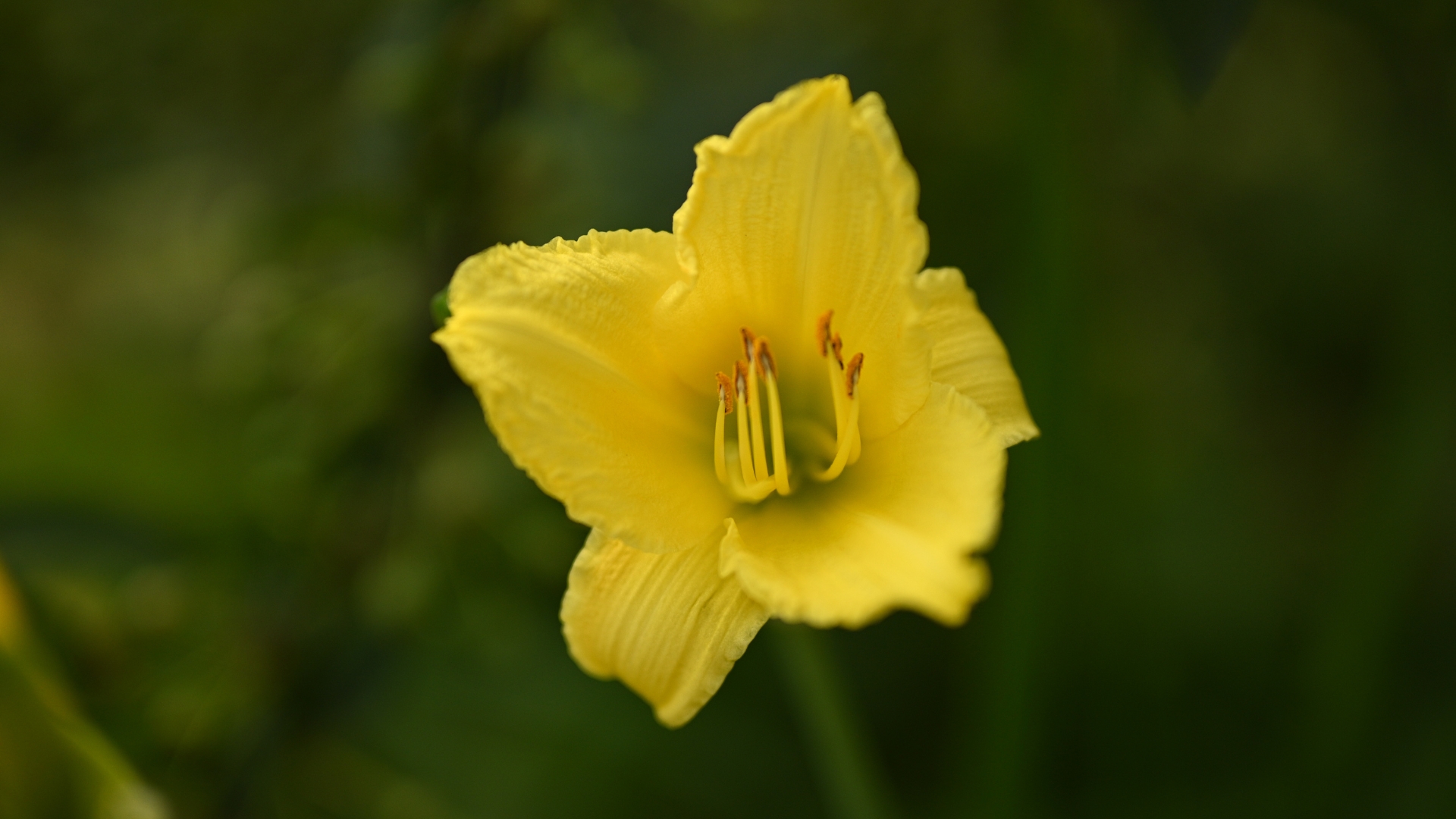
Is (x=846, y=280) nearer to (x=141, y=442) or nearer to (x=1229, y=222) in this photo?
(x=1229, y=222)

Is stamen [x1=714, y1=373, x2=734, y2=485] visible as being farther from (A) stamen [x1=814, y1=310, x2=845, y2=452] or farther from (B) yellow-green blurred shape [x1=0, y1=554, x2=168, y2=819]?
(B) yellow-green blurred shape [x1=0, y1=554, x2=168, y2=819]

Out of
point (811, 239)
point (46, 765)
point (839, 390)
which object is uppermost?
point (811, 239)

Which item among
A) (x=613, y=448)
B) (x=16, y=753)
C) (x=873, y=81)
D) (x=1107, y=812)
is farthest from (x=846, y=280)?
(x=1107, y=812)

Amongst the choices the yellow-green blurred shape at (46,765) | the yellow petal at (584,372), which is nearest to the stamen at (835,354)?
the yellow petal at (584,372)

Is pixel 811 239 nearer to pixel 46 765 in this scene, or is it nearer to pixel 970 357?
pixel 970 357

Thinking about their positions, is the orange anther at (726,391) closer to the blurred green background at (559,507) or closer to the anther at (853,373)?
the anther at (853,373)

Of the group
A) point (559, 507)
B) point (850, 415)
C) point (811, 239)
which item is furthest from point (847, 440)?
point (559, 507)
